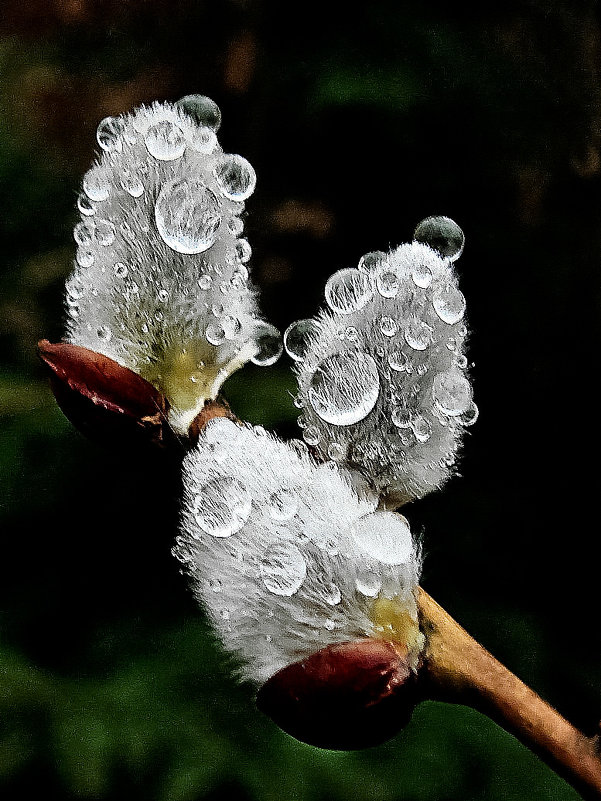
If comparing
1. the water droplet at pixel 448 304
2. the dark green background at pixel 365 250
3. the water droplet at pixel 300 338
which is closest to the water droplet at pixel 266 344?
the water droplet at pixel 300 338

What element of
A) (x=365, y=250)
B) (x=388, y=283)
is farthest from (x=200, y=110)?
(x=365, y=250)

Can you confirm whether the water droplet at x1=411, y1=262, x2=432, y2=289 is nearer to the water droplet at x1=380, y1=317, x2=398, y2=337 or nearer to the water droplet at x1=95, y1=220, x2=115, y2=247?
the water droplet at x1=380, y1=317, x2=398, y2=337

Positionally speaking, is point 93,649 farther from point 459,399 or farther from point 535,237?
point 535,237

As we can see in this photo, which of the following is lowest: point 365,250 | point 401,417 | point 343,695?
point 343,695

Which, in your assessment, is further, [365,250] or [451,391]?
[365,250]

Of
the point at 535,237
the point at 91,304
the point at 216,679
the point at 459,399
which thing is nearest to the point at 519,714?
the point at 459,399

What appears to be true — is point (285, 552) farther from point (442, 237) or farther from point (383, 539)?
point (442, 237)

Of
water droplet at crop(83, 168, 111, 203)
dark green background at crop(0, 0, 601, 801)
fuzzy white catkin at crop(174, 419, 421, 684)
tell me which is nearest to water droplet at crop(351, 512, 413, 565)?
fuzzy white catkin at crop(174, 419, 421, 684)

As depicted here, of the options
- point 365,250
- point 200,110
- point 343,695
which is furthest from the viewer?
point 365,250
